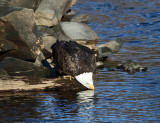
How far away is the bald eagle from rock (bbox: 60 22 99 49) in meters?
3.20

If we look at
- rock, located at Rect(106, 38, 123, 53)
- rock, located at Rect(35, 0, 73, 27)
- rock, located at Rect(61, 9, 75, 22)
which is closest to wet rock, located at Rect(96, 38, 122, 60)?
rock, located at Rect(106, 38, 123, 53)

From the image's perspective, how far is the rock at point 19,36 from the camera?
12.3 meters

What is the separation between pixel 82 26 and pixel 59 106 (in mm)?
6063

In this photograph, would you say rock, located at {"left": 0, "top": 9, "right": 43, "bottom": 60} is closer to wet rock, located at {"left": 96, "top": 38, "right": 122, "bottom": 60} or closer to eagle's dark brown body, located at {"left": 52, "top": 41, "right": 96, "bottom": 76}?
eagle's dark brown body, located at {"left": 52, "top": 41, "right": 96, "bottom": 76}

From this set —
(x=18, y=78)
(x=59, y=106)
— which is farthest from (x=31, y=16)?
(x=59, y=106)

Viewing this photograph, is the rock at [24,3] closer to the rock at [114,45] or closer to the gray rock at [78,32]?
the gray rock at [78,32]

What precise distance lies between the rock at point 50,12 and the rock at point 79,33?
39 cm

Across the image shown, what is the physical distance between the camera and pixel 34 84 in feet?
35.5

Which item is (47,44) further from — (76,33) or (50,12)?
(76,33)

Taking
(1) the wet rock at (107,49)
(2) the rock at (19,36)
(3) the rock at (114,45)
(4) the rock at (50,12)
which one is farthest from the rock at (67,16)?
(2) the rock at (19,36)

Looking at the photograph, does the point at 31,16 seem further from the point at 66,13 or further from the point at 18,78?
the point at 66,13

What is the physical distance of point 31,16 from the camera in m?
12.6

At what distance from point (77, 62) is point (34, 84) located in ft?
3.69

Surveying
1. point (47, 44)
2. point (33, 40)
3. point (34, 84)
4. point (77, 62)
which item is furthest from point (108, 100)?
point (47, 44)
